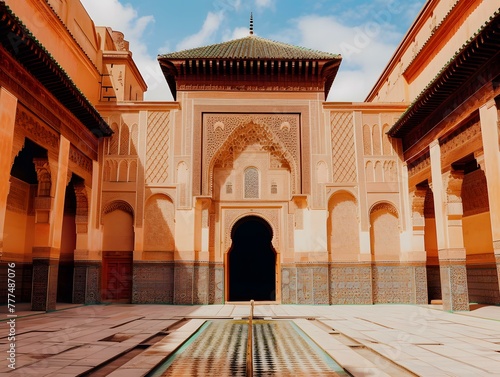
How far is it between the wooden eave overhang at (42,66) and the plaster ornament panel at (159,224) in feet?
8.03

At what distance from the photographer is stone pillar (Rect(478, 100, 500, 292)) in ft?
25.4

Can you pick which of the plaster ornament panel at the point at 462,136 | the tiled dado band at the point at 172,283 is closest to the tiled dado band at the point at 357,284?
the tiled dado band at the point at 172,283

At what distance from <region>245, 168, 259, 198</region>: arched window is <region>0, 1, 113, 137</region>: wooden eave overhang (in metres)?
4.13

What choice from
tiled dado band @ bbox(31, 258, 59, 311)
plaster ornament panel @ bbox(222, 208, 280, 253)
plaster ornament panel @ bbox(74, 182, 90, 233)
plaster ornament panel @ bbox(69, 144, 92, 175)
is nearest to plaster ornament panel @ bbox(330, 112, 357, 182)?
plaster ornament panel @ bbox(222, 208, 280, 253)

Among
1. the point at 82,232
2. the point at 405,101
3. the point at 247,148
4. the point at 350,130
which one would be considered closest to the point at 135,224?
the point at 82,232

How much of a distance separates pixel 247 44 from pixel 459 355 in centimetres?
1166

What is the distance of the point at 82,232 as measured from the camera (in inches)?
476

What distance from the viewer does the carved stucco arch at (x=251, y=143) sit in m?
12.8

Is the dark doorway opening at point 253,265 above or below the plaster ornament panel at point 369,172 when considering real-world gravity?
below

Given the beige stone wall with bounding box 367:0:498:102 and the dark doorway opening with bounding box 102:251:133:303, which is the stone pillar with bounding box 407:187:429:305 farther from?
the dark doorway opening with bounding box 102:251:133:303

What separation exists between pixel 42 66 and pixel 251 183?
6509mm

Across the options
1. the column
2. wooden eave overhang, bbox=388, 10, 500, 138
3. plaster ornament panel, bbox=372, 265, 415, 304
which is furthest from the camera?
plaster ornament panel, bbox=372, 265, 415, 304

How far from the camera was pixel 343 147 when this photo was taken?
12.9 m

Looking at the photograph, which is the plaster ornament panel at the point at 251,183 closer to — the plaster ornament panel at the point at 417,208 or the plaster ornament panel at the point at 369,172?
the plaster ornament panel at the point at 369,172
